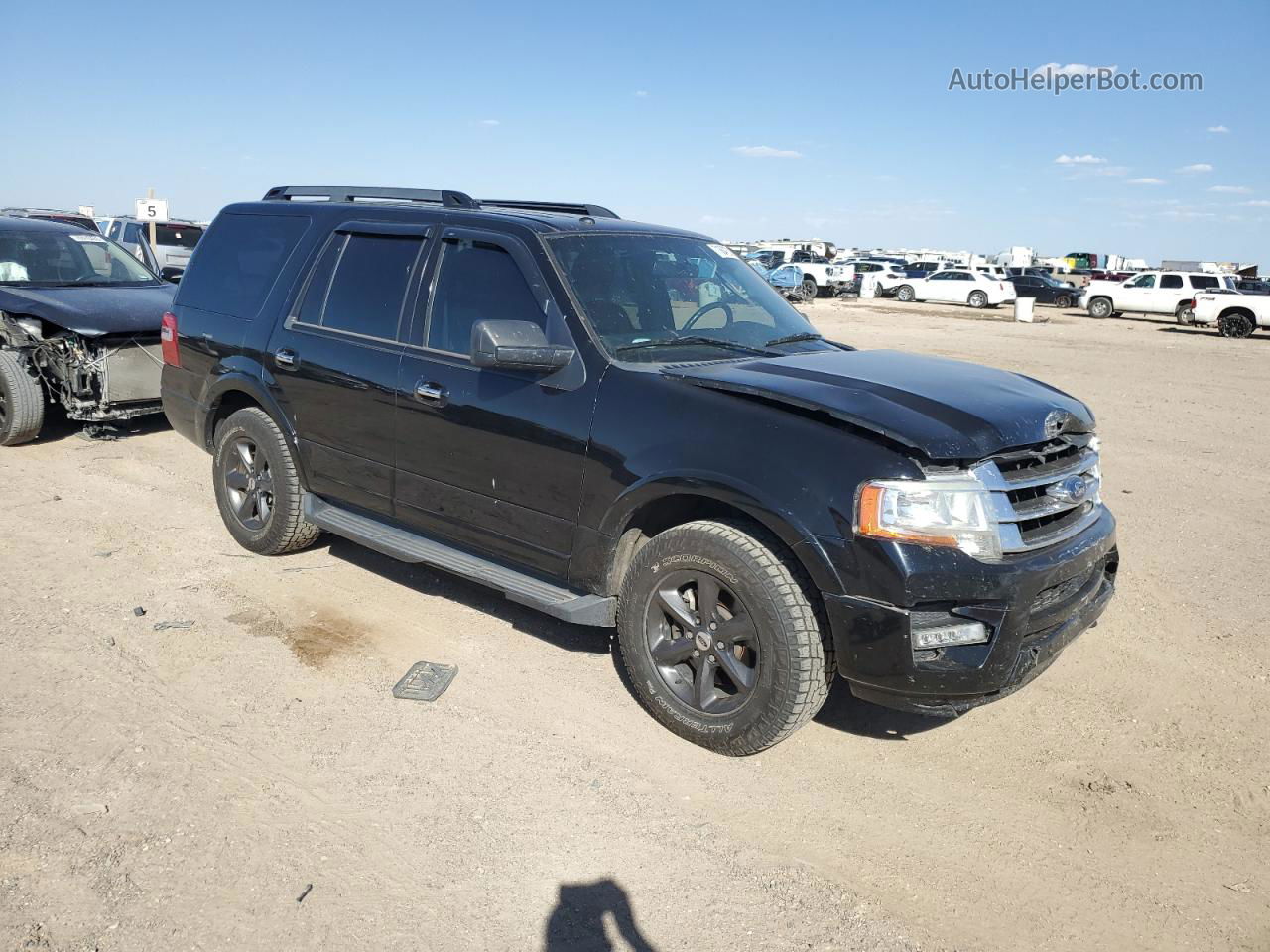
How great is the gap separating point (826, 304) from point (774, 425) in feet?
115

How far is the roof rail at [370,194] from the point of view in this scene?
5.12 meters

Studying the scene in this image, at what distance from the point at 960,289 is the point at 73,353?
38.1 meters

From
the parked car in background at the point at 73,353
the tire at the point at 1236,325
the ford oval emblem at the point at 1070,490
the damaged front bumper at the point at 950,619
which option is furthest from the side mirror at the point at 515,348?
the tire at the point at 1236,325

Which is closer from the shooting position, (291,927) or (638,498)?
(291,927)

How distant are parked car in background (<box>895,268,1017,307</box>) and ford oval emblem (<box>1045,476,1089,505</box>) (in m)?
39.0

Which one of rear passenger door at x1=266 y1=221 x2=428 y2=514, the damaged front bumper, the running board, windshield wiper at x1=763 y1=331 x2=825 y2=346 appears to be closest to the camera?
the damaged front bumper

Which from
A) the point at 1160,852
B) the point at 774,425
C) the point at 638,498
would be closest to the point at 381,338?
the point at 638,498

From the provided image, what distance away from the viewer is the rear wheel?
3604cm

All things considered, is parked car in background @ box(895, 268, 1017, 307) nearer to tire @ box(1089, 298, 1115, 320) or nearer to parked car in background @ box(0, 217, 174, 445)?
Result: tire @ box(1089, 298, 1115, 320)

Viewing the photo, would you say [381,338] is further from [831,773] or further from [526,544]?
[831,773]

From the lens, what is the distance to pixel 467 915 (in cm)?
286

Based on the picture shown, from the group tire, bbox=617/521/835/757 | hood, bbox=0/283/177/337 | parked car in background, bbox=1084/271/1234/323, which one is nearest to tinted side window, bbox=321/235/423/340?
tire, bbox=617/521/835/757

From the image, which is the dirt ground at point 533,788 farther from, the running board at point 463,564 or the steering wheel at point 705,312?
the steering wheel at point 705,312

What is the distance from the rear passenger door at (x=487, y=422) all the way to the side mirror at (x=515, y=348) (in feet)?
0.27
